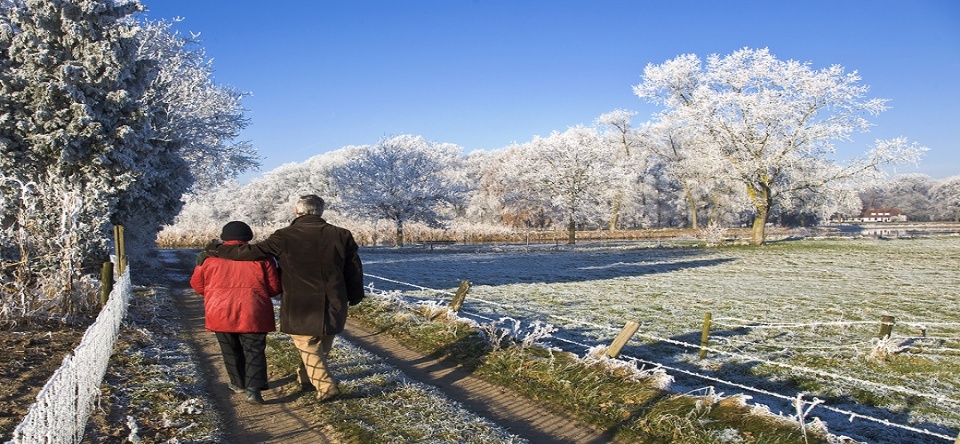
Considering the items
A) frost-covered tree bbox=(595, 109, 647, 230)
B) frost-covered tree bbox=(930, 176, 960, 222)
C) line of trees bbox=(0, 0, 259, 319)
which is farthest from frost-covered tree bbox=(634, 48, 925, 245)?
frost-covered tree bbox=(930, 176, 960, 222)

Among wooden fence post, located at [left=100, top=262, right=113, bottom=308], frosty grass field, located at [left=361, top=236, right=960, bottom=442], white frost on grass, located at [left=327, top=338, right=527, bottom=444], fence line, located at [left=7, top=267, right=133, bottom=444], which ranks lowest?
frosty grass field, located at [left=361, top=236, right=960, bottom=442]

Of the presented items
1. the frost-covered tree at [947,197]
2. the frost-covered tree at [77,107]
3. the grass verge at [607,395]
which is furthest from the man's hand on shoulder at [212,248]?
the frost-covered tree at [947,197]

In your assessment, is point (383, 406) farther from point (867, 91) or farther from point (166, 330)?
point (867, 91)

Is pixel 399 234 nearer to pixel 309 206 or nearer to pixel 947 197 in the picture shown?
pixel 309 206

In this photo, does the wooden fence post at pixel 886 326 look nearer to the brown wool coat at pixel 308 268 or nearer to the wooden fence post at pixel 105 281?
the brown wool coat at pixel 308 268

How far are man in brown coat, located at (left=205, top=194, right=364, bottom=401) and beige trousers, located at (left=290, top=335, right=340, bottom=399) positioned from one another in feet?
0.04

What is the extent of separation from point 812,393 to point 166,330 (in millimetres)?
9866

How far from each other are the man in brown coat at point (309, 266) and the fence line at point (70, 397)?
57.6 inches

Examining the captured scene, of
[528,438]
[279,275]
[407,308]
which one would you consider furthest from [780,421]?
[407,308]

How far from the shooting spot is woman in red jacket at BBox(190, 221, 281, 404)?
5625 mm

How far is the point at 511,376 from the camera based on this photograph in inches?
292

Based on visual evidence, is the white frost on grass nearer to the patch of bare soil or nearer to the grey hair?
the grey hair

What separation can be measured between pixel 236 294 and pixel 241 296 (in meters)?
0.05

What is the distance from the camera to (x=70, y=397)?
15.5ft
